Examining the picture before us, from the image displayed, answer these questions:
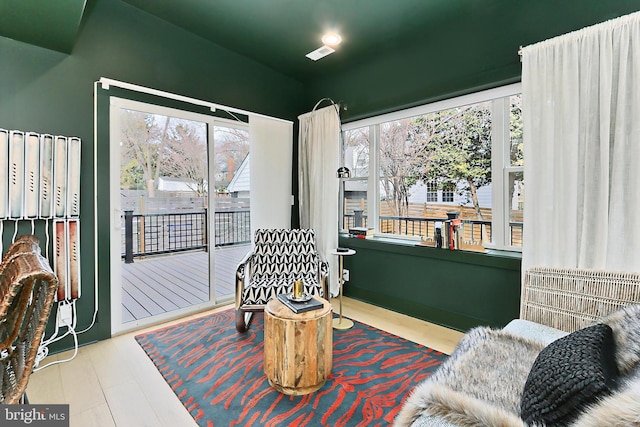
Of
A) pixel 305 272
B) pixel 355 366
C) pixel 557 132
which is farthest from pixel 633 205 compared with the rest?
pixel 305 272

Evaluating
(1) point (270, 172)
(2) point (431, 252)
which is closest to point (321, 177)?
(1) point (270, 172)

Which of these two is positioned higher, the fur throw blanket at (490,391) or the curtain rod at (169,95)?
the curtain rod at (169,95)

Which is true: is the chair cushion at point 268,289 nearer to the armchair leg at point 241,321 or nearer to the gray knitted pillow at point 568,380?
the armchair leg at point 241,321

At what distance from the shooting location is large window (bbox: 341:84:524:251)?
259 centimetres

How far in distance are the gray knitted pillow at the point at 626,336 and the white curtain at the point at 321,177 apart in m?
2.46

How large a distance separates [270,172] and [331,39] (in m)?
1.60

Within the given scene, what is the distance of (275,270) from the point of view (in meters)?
3.10

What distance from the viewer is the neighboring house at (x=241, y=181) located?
3.54 meters

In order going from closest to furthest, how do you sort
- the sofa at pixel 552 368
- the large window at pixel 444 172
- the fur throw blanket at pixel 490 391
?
the fur throw blanket at pixel 490 391
the sofa at pixel 552 368
the large window at pixel 444 172

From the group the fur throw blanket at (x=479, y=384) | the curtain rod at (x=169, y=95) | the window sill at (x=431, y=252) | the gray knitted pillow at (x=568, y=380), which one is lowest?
the fur throw blanket at (x=479, y=384)

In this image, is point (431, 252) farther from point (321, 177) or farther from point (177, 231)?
point (177, 231)

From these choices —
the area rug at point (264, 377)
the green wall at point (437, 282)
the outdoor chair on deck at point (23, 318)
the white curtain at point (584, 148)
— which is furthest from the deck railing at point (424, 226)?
the outdoor chair on deck at point (23, 318)

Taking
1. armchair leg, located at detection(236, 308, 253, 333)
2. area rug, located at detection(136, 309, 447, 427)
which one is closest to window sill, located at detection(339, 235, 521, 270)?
area rug, located at detection(136, 309, 447, 427)

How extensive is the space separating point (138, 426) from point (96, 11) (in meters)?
3.04
